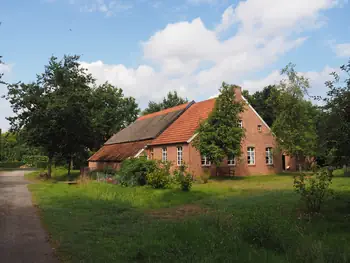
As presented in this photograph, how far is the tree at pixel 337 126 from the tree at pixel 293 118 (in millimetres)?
24157

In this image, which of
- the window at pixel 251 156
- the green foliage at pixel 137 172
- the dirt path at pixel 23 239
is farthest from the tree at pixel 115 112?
the dirt path at pixel 23 239

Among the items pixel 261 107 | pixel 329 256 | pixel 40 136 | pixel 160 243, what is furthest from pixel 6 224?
pixel 261 107

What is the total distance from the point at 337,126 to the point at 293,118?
26.6m

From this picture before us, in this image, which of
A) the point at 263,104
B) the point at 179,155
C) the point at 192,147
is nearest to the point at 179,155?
the point at 179,155

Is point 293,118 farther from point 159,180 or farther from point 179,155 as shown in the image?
point 159,180

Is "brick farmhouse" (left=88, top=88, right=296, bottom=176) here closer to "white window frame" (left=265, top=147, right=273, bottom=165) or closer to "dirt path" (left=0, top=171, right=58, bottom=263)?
"white window frame" (left=265, top=147, right=273, bottom=165)

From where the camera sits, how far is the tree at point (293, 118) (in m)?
33.2

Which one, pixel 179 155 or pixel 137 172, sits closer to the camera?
pixel 137 172

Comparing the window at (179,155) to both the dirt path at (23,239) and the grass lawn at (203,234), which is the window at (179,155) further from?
the dirt path at (23,239)

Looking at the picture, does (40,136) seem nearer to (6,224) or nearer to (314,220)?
(6,224)

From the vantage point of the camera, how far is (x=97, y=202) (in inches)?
587

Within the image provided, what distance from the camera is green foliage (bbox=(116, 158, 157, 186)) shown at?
21.7 m

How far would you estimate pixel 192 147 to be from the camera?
94.9 ft

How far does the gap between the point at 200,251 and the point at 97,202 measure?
9.04 metres
